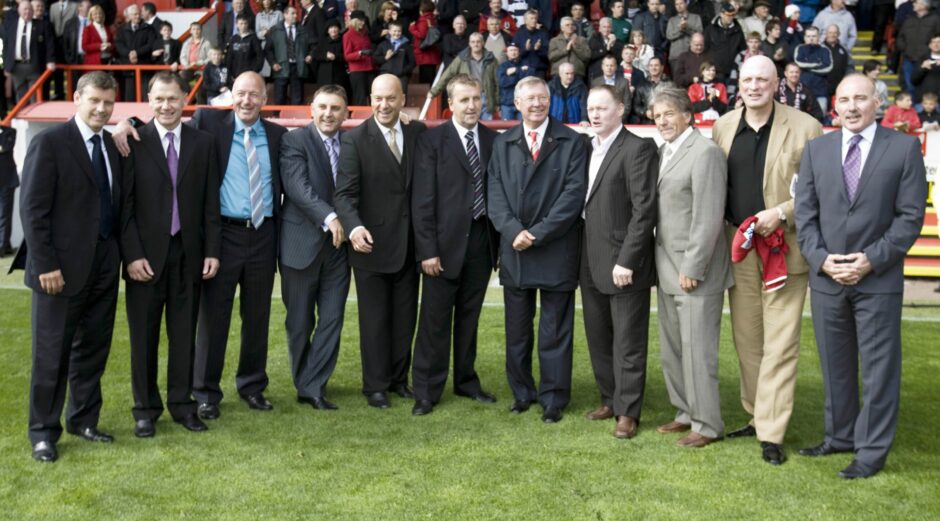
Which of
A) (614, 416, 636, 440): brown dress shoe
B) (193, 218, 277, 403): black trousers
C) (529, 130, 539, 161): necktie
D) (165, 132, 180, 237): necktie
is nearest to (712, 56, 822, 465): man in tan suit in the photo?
(614, 416, 636, 440): brown dress shoe

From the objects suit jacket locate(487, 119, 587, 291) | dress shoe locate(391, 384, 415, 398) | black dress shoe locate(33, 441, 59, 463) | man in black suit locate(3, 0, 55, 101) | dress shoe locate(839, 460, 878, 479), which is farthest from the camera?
man in black suit locate(3, 0, 55, 101)

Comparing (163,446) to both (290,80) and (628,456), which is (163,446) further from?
(290,80)

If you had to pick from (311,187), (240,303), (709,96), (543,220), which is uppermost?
(709,96)

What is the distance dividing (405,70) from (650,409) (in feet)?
30.0

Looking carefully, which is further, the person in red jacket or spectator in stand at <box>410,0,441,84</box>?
spectator in stand at <box>410,0,441,84</box>

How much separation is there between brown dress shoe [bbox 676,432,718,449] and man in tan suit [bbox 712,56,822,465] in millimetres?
247

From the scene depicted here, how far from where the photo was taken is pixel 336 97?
585 centimetres

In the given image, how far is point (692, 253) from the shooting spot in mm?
5031

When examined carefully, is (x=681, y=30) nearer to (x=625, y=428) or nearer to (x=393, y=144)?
(x=393, y=144)

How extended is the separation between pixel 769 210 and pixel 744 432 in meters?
1.18

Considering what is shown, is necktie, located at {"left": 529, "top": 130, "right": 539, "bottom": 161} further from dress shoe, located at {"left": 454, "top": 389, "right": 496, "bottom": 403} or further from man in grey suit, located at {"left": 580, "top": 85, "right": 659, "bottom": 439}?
dress shoe, located at {"left": 454, "top": 389, "right": 496, "bottom": 403}

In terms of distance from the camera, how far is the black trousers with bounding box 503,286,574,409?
5754 mm

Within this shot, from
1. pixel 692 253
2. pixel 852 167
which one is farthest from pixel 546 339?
pixel 852 167

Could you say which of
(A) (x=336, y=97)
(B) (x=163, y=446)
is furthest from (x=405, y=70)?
(B) (x=163, y=446)
